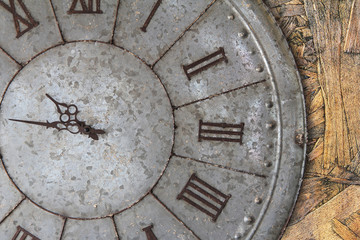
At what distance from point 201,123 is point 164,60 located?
0.52 meters

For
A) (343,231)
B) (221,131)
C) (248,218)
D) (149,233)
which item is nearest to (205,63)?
(221,131)

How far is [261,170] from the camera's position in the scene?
9.39 feet

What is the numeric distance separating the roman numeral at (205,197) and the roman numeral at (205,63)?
0.73 metres

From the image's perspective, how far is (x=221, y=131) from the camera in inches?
113

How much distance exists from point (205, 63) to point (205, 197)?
0.95 m

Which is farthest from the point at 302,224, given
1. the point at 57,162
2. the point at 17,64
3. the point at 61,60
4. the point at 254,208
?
the point at 17,64

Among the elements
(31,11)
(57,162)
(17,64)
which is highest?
(31,11)

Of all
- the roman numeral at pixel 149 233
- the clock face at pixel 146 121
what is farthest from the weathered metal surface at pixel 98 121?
the roman numeral at pixel 149 233

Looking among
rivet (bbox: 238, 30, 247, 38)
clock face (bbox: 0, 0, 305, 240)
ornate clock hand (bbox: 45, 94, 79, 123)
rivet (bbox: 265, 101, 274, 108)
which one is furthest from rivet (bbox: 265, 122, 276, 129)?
ornate clock hand (bbox: 45, 94, 79, 123)

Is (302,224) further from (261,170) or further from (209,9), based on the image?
(209,9)

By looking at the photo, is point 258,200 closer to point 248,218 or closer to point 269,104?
point 248,218

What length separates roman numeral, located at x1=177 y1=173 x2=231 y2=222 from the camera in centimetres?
287

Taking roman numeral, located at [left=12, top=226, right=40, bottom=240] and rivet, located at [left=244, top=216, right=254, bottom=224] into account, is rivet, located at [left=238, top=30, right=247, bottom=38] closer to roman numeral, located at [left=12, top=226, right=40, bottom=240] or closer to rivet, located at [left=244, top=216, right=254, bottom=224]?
rivet, located at [left=244, top=216, right=254, bottom=224]

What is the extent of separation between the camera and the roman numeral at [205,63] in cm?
287
